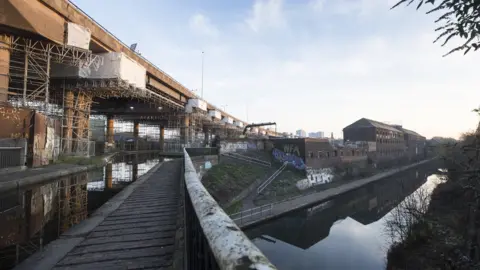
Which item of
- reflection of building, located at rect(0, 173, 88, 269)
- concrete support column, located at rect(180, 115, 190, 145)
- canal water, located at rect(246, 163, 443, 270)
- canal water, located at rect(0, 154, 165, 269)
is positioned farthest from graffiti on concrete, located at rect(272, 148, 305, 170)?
reflection of building, located at rect(0, 173, 88, 269)

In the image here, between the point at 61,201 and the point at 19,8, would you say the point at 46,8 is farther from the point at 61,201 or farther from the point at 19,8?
the point at 61,201

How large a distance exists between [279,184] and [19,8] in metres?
25.9

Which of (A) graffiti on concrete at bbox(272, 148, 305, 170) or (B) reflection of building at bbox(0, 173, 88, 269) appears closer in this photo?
(B) reflection of building at bbox(0, 173, 88, 269)

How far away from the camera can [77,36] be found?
19469 mm

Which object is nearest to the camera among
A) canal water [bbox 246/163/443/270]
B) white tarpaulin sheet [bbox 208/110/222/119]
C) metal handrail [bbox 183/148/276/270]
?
metal handrail [bbox 183/148/276/270]

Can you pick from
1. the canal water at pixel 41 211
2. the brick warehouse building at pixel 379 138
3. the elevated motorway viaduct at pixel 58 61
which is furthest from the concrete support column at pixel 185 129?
the brick warehouse building at pixel 379 138

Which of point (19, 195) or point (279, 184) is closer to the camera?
point (19, 195)

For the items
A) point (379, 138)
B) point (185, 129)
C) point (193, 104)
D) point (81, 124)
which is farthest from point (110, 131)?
point (379, 138)

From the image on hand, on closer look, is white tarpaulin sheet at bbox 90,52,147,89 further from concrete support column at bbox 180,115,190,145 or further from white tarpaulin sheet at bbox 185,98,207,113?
white tarpaulin sheet at bbox 185,98,207,113

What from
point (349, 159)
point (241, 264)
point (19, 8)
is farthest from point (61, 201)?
point (349, 159)

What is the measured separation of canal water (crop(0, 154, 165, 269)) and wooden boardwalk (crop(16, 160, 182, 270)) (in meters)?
1.46

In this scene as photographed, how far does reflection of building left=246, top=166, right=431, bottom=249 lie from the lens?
19.4 meters

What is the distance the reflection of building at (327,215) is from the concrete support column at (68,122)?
56.9 ft

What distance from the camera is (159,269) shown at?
3.29 meters
